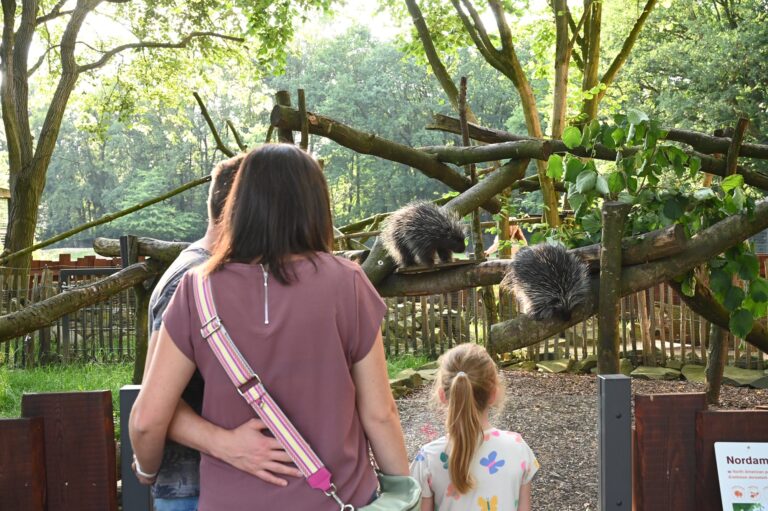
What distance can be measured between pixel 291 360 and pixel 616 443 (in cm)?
96

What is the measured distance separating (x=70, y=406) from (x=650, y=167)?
2.74 metres

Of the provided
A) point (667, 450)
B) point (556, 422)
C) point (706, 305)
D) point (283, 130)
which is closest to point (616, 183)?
point (706, 305)

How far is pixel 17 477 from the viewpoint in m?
1.79

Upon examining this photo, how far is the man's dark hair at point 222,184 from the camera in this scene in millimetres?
1804

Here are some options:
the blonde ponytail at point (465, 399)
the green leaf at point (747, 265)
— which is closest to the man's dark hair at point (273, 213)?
the blonde ponytail at point (465, 399)

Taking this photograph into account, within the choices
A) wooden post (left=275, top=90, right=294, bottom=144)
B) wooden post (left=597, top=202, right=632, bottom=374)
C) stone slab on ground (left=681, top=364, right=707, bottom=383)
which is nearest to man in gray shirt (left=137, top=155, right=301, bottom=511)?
wooden post (left=597, top=202, right=632, bottom=374)

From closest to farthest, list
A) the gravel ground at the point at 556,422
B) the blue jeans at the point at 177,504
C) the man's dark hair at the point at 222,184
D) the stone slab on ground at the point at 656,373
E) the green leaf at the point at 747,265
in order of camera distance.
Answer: the blue jeans at the point at 177,504
the man's dark hair at the point at 222,184
the green leaf at the point at 747,265
the gravel ground at the point at 556,422
the stone slab on ground at the point at 656,373

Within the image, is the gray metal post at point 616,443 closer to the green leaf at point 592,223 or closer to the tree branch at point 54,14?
the green leaf at point 592,223

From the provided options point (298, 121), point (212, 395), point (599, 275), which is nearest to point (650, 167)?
point (599, 275)

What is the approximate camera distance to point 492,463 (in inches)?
98.4

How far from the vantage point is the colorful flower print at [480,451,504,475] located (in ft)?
8.19

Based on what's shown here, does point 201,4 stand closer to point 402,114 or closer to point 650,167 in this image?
point 650,167

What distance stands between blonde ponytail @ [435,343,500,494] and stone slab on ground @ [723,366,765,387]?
24.0ft

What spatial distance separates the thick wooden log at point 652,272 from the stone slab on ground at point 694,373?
6.18 metres
